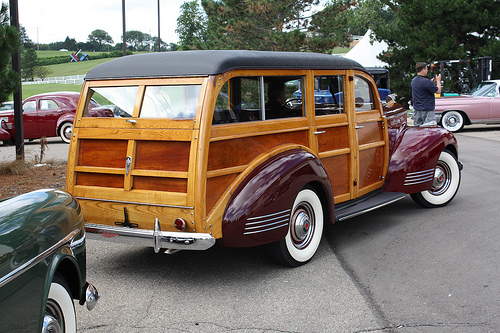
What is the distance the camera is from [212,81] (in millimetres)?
4125

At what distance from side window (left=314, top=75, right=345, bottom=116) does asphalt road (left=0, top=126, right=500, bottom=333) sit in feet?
4.67

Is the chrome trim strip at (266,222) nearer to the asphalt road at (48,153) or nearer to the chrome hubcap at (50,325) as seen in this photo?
the chrome hubcap at (50,325)

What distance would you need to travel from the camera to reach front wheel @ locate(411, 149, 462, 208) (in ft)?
22.0

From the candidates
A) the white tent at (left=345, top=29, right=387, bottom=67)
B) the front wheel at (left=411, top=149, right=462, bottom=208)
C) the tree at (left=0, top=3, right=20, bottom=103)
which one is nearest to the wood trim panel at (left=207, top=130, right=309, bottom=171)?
the front wheel at (left=411, top=149, right=462, bottom=208)

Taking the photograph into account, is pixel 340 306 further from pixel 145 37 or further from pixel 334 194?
pixel 145 37

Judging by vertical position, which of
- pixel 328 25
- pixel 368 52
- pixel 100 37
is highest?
pixel 100 37

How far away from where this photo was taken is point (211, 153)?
4.08 metres

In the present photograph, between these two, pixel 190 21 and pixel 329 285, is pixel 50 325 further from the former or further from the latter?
pixel 190 21

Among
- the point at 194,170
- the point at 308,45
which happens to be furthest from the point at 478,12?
the point at 194,170

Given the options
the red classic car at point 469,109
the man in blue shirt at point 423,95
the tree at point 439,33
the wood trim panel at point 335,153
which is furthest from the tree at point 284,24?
the wood trim panel at point 335,153

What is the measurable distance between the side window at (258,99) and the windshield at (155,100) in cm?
23

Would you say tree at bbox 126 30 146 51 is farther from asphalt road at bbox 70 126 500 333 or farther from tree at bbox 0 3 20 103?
asphalt road at bbox 70 126 500 333

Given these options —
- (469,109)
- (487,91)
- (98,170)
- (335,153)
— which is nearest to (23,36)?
(98,170)

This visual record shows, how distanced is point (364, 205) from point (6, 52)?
605cm
